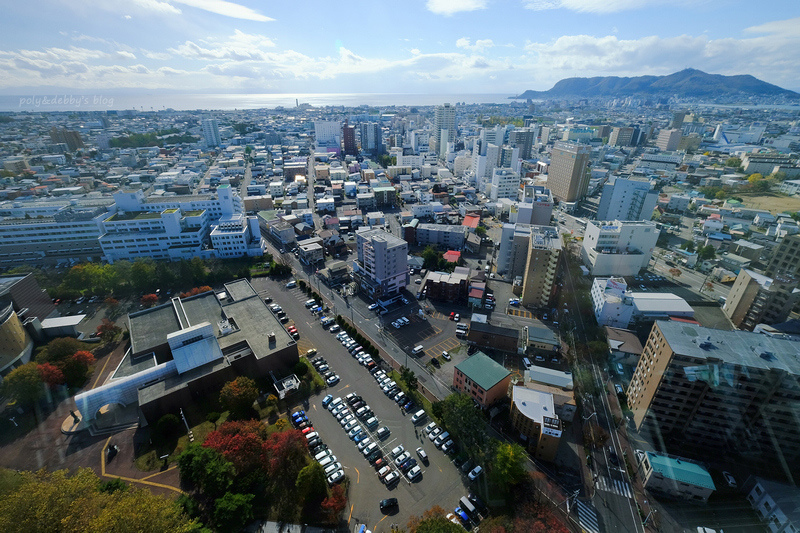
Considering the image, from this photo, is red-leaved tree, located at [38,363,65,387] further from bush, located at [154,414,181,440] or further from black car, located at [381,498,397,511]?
black car, located at [381,498,397,511]

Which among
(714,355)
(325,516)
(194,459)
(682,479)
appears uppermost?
(714,355)

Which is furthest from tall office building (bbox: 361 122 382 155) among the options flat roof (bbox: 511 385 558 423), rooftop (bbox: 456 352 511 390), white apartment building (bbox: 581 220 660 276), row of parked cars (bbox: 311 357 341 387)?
flat roof (bbox: 511 385 558 423)

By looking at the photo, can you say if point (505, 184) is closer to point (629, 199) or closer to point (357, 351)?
point (629, 199)

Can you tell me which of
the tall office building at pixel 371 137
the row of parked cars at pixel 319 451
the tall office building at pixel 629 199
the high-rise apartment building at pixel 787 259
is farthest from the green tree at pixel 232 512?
the tall office building at pixel 371 137

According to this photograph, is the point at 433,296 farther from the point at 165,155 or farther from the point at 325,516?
the point at 165,155

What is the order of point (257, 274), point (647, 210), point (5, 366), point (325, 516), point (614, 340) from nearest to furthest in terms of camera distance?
1. point (325, 516)
2. point (5, 366)
3. point (614, 340)
4. point (257, 274)
5. point (647, 210)

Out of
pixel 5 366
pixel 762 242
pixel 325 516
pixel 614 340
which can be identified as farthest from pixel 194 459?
pixel 762 242

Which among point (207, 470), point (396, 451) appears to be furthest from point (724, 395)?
point (207, 470)
